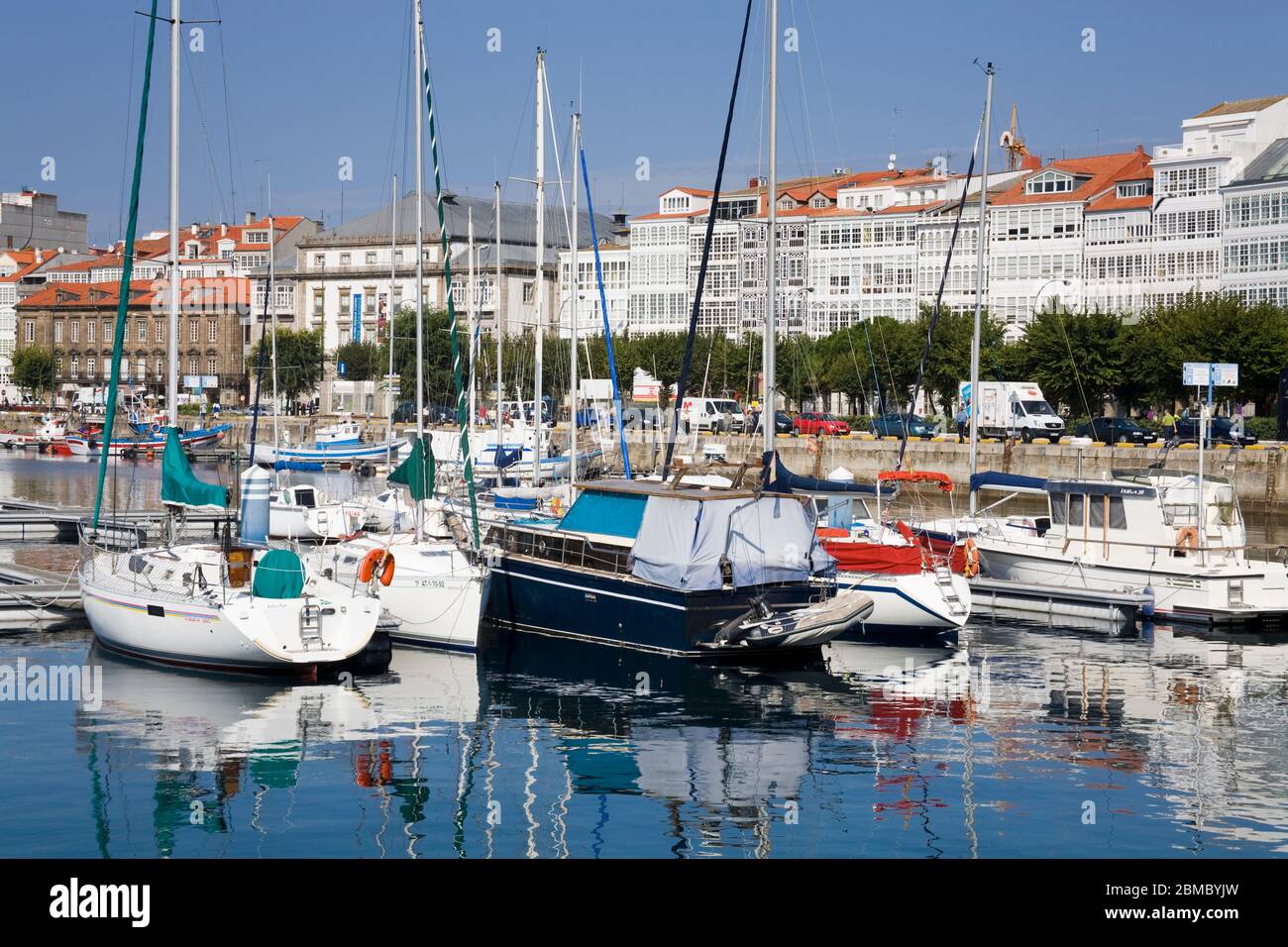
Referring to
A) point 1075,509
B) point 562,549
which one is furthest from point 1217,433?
point 562,549

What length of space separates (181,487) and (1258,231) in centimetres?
6795

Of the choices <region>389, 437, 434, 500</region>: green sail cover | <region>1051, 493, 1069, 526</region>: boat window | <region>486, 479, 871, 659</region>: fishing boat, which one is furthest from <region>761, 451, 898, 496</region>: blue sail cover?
<region>389, 437, 434, 500</region>: green sail cover

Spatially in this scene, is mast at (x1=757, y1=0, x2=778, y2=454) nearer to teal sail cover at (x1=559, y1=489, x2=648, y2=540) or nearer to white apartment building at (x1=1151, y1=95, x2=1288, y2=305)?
teal sail cover at (x1=559, y1=489, x2=648, y2=540)

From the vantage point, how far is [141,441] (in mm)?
84625

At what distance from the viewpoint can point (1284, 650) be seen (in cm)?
3097

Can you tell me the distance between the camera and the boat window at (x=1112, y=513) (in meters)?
35.5

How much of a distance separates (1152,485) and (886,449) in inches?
1285

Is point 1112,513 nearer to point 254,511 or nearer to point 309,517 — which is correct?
point 254,511

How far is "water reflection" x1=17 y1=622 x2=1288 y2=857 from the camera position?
696 inches

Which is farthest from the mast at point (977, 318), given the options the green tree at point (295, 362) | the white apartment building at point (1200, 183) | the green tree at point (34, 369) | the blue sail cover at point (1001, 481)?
the green tree at point (34, 369)

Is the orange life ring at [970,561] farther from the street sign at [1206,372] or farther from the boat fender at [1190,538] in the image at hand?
the street sign at [1206,372]

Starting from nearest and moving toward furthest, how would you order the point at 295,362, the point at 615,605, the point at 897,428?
the point at 615,605, the point at 897,428, the point at 295,362

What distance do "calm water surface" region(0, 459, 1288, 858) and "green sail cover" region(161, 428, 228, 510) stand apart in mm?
2947

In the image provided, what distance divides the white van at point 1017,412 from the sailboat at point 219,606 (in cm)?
4477
